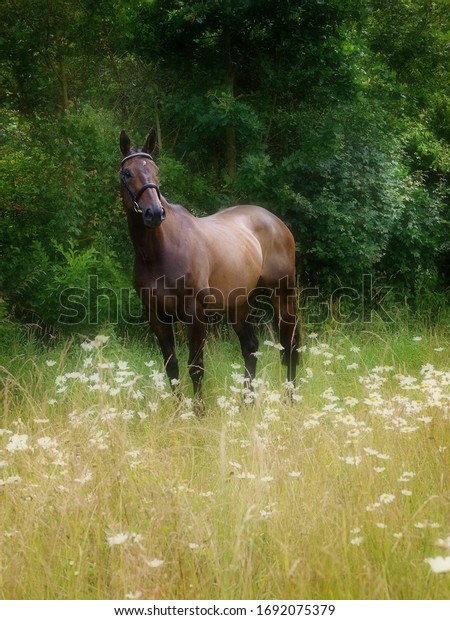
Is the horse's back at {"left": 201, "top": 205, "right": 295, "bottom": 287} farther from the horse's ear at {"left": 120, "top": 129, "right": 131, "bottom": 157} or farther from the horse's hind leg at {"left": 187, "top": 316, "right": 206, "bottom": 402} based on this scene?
the horse's ear at {"left": 120, "top": 129, "right": 131, "bottom": 157}

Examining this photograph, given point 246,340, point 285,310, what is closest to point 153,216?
point 246,340

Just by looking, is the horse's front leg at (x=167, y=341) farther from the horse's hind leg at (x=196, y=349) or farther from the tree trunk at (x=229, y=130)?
the tree trunk at (x=229, y=130)

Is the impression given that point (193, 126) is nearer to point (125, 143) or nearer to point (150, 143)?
point (150, 143)

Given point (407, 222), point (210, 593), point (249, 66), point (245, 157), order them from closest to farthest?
point (210, 593) < point (245, 157) < point (249, 66) < point (407, 222)

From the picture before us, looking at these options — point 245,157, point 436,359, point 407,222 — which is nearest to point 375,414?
point 436,359

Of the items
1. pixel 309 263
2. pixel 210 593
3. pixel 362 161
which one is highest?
pixel 210 593

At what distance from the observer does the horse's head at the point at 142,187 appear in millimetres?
5727

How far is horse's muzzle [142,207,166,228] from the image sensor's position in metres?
5.70

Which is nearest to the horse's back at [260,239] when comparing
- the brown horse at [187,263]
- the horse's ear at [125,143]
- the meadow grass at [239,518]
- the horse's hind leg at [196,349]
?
the brown horse at [187,263]

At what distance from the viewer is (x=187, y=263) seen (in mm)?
6336

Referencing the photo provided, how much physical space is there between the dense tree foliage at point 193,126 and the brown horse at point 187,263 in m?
1.90

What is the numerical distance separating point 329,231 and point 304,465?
245 inches

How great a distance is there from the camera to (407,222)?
1098cm

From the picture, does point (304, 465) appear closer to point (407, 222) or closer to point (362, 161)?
point (362, 161)
